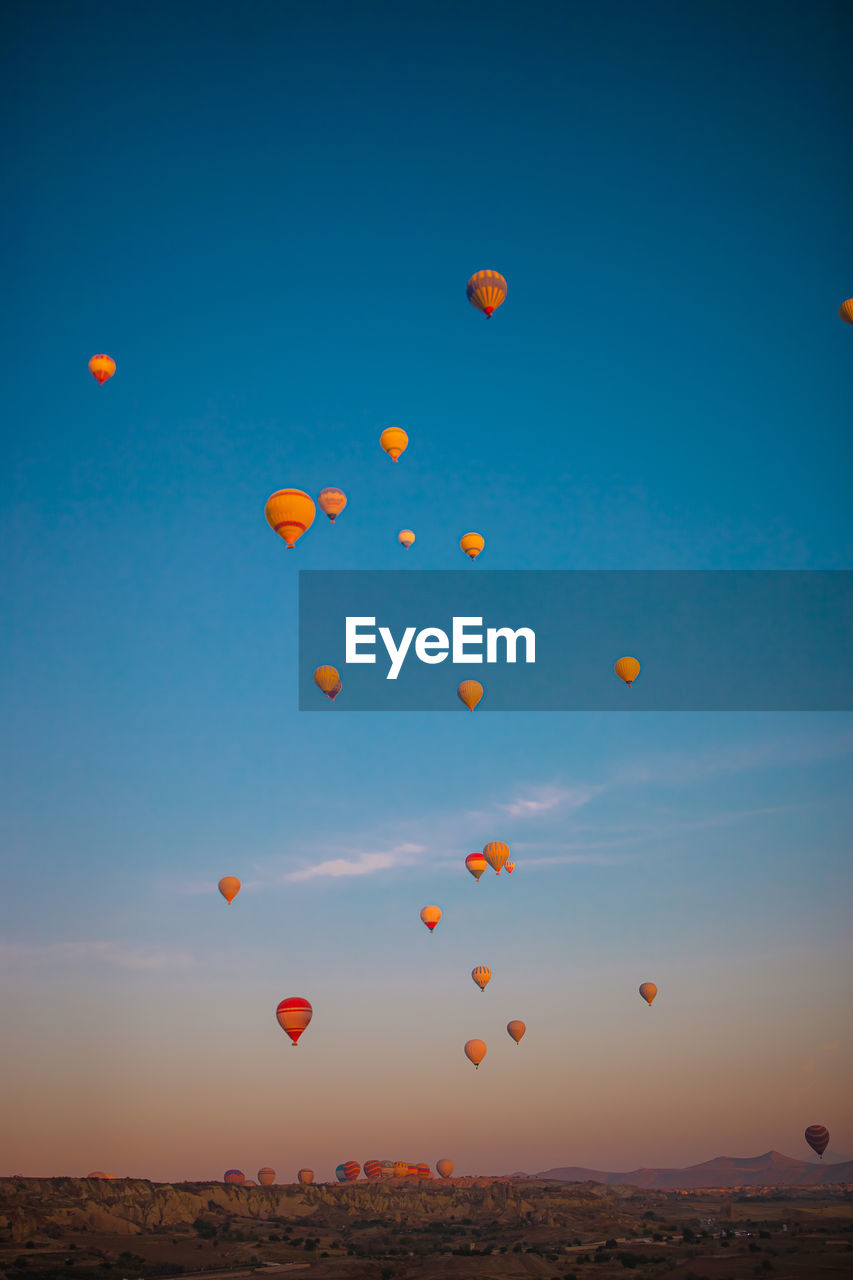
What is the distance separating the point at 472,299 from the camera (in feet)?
186

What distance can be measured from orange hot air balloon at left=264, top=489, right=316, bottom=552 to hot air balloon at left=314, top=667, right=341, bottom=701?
30.0ft

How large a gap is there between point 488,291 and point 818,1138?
2853 inches

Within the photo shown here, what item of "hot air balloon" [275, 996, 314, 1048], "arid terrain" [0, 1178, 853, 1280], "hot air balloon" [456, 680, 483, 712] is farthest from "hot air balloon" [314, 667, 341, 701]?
"arid terrain" [0, 1178, 853, 1280]

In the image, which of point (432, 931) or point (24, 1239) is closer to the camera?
point (432, 931)

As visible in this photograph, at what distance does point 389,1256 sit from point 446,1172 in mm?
55589

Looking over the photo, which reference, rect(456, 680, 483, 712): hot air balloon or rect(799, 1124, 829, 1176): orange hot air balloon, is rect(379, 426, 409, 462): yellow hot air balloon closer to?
rect(456, 680, 483, 712): hot air balloon

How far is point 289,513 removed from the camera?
48938mm

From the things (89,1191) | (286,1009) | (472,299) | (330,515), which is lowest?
(89,1191)

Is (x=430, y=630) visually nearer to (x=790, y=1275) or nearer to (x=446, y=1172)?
(x=790, y=1275)

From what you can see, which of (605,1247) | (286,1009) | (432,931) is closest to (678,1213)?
(605,1247)

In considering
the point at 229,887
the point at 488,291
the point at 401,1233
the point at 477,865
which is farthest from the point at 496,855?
the point at 401,1233

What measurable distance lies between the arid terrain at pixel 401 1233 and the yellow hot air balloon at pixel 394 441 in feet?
154

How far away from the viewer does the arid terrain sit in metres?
66.1

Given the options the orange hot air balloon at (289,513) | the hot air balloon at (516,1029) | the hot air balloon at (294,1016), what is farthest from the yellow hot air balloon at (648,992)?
the orange hot air balloon at (289,513)
